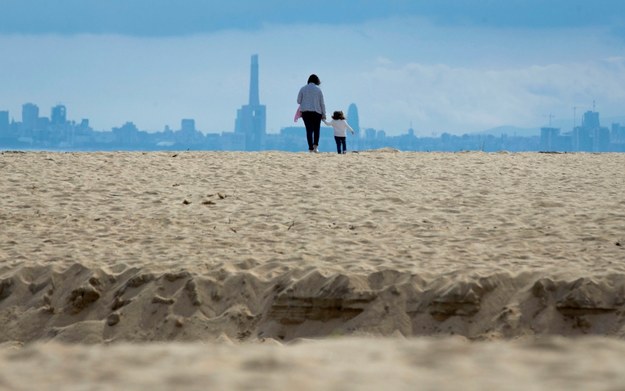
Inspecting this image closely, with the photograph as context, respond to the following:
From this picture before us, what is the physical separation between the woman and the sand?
4.80m

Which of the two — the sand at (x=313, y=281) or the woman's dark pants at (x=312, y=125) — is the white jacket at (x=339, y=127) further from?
the sand at (x=313, y=281)

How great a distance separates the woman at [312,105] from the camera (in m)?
22.0

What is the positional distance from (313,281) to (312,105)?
37.2ft

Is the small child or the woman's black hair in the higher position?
the woman's black hair

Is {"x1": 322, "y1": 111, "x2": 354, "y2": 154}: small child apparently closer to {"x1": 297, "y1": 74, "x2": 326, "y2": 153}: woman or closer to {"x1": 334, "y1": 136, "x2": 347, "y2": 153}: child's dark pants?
{"x1": 334, "y1": 136, "x2": 347, "y2": 153}: child's dark pants

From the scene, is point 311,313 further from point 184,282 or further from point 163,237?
point 163,237

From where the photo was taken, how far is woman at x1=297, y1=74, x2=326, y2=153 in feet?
72.3

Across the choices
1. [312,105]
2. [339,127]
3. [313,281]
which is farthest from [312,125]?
[313,281]

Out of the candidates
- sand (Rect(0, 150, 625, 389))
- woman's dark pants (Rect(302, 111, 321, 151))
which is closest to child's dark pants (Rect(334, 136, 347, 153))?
woman's dark pants (Rect(302, 111, 321, 151))

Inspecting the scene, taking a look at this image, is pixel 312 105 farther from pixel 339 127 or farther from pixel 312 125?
pixel 339 127

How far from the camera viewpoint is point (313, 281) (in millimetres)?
11062

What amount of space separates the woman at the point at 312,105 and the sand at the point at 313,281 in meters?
4.80

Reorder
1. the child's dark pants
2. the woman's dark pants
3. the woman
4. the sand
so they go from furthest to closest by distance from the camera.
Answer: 1. the child's dark pants
2. the woman's dark pants
3. the woman
4. the sand


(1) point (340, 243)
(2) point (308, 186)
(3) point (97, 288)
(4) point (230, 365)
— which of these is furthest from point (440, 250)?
(4) point (230, 365)
